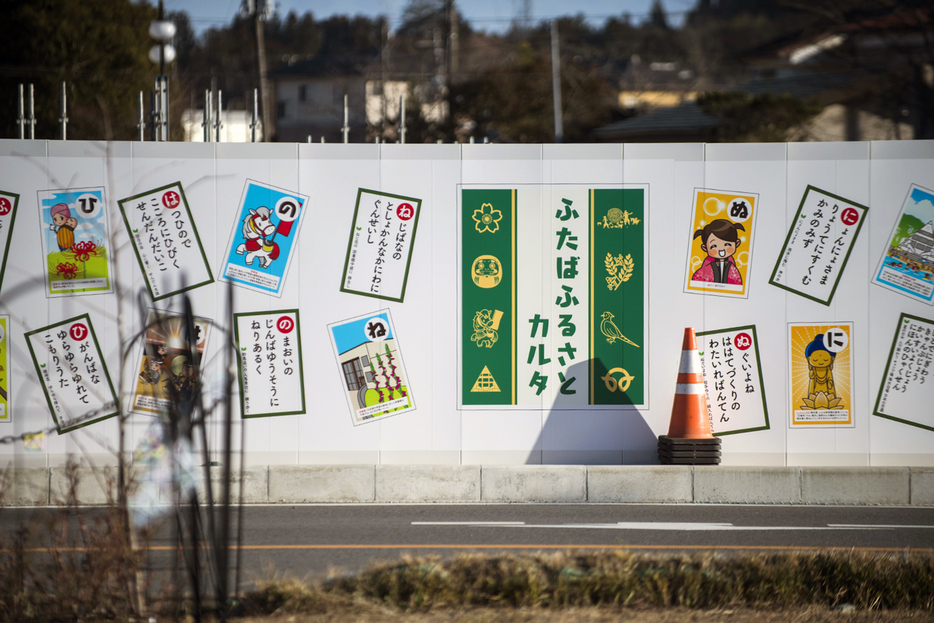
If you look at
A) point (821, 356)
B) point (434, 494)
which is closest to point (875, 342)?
point (821, 356)

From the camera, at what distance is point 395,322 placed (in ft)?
30.5

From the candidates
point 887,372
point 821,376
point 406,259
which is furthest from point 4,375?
point 887,372

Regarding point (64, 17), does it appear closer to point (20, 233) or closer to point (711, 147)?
point (20, 233)

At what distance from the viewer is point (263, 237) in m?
9.16

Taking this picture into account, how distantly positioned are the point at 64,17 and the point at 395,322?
25.1 meters

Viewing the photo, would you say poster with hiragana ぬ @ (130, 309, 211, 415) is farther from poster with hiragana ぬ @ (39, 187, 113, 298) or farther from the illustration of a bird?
the illustration of a bird

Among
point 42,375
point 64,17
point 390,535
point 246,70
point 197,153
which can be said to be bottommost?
point 390,535

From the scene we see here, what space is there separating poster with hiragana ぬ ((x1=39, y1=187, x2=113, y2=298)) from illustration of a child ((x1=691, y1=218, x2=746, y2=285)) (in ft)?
21.2

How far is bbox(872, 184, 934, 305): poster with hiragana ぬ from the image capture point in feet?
30.4

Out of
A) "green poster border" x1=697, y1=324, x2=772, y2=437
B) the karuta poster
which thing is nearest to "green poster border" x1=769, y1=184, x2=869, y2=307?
"green poster border" x1=697, y1=324, x2=772, y2=437

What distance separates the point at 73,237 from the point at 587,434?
5.96 meters

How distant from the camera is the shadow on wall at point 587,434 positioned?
926cm

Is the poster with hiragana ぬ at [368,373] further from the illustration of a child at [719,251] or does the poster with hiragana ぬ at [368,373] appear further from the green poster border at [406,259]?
the illustration of a child at [719,251]

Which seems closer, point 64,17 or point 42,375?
point 42,375
